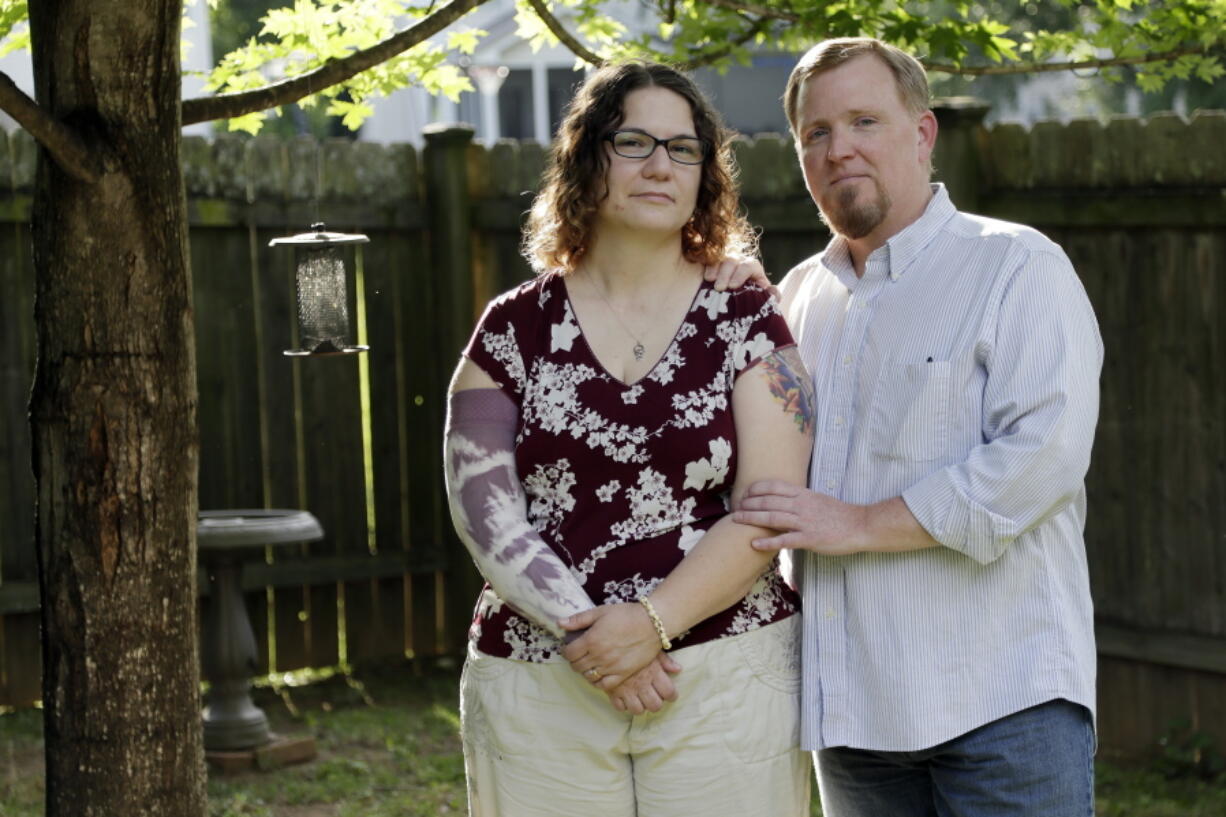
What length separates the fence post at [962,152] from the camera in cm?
512

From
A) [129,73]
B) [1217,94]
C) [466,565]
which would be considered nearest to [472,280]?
[466,565]

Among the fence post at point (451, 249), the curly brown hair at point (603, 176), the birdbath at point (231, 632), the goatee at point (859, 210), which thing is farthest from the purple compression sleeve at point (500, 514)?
the fence post at point (451, 249)

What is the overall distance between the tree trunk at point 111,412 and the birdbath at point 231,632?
236 cm

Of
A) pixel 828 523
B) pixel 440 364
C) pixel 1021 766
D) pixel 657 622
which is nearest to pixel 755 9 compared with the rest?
pixel 828 523

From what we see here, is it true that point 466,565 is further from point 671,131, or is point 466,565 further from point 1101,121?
point 671,131

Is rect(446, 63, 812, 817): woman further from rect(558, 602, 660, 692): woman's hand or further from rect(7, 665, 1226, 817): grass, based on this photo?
rect(7, 665, 1226, 817): grass

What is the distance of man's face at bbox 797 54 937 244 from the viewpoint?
2621mm

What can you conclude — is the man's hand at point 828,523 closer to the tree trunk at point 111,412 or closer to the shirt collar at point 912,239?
the shirt collar at point 912,239

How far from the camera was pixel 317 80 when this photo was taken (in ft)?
10.5

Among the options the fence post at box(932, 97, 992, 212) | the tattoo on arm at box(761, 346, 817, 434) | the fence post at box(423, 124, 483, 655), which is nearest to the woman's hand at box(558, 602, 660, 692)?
the tattoo on arm at box(761, 346, 817, 434)

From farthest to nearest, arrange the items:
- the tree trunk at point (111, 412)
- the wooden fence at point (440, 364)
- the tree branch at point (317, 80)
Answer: the wooden fence at point (440, 364), the tree branch at point (317, 80), the tree trunk at point (111, 412)

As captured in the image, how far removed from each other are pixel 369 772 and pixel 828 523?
313cm

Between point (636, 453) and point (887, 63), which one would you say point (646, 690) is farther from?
point (887, 63)

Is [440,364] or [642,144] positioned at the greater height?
[642,144]
